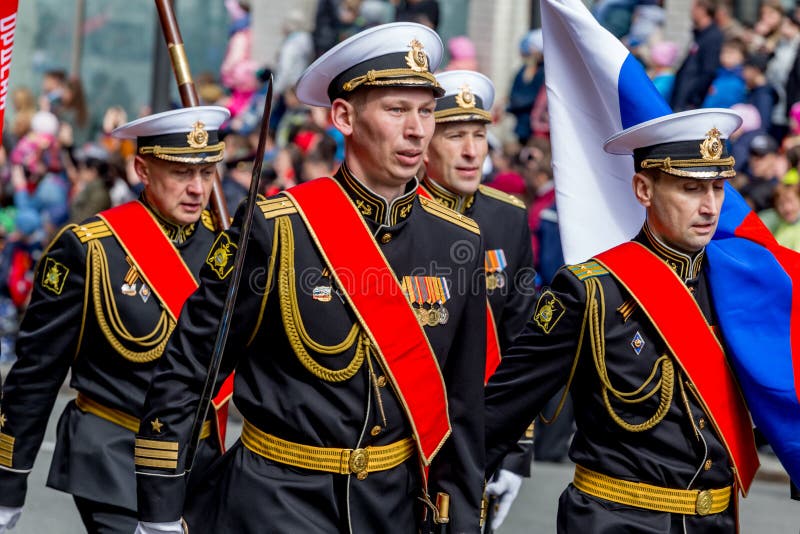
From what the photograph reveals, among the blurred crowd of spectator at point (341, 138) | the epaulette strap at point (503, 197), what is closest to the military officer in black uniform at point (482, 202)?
the epaulette strap at point (503, 197)

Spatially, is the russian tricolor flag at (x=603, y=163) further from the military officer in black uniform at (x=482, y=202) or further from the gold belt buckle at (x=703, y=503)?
the military officer in black uniform at (x=482, y=202)

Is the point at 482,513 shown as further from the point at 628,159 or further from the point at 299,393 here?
the point at 628,159

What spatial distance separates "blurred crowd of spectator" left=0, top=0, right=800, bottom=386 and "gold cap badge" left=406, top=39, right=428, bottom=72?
5.79m

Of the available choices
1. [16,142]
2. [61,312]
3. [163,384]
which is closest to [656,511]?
[163,384]

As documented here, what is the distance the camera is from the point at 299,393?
390 cm

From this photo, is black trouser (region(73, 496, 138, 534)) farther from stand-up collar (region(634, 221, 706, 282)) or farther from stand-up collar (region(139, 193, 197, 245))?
stand-up collar (region(634, 221, 706, 282))

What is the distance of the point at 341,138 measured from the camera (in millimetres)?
12836

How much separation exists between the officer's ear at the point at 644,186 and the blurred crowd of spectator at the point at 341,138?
205 inches

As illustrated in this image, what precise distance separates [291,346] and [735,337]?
4.39 ft

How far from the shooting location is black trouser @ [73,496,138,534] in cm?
516

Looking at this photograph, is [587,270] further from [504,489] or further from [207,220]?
[207,220]

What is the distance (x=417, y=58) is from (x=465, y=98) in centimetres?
255

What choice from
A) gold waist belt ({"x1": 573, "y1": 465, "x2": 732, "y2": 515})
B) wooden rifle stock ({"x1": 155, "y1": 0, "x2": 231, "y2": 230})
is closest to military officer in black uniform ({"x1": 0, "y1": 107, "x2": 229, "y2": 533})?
wooden rifle stock ({"x1": 155, "y1": 0, "x2": 231, "y2": 230})

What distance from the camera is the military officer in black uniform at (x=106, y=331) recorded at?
509cm
